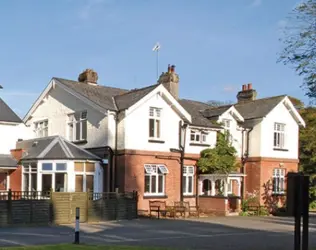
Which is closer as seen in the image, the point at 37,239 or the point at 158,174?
the point at 37,239

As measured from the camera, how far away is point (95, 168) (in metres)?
30.2

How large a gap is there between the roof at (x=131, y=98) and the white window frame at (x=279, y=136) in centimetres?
1063

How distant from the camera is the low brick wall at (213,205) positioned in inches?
1261

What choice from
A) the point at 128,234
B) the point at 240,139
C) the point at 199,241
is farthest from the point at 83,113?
the point at 199,241

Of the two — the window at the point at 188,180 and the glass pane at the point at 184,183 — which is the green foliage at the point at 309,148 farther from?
the glass pane at the point at 184,183

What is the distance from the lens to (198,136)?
110ft

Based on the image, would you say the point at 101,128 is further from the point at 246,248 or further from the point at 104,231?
the point at 246,248

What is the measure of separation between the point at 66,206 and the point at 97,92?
10127 millimetres

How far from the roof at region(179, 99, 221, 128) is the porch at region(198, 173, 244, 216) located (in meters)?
3.26

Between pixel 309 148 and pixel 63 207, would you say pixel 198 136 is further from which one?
pixel 309 148

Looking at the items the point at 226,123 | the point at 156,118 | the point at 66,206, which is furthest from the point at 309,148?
the point at 66,206

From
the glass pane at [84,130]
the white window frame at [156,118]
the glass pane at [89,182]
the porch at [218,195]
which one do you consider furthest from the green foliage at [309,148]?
the glass pane at [89,182]

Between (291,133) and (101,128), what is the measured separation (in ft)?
47.9

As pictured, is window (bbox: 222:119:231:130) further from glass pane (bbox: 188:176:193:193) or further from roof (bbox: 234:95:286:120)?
glass pane (bbox: 188:176:193:193)
